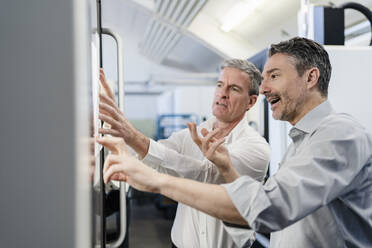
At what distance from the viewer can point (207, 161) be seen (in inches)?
56.0

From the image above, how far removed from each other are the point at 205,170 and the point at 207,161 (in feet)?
0.16

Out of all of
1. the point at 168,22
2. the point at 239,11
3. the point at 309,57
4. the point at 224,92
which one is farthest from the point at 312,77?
the point at 168,22

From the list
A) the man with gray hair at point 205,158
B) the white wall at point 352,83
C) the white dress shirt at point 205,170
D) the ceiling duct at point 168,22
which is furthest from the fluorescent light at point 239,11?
the white dress shirt at point 205,170

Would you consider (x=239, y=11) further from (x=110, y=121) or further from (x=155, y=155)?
(x=110, y=121)

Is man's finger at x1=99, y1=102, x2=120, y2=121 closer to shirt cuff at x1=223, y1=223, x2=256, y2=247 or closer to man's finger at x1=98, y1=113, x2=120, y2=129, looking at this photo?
man's finger at x1=98, y1=113, x2=120, y2=129

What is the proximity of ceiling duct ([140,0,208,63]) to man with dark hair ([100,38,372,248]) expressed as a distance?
314 cm

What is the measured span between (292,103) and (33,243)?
967 mm

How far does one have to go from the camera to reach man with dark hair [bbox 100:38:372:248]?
0.76 metres

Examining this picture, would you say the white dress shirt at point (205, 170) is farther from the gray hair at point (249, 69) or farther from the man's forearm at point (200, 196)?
the man's forearm at point (200, 196)

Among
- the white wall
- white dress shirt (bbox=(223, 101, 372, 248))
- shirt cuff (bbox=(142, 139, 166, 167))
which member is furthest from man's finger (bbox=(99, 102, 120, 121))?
the white wall

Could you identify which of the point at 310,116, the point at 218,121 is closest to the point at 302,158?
the point at 310,116

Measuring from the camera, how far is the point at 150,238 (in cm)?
436

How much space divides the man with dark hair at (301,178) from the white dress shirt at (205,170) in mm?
263

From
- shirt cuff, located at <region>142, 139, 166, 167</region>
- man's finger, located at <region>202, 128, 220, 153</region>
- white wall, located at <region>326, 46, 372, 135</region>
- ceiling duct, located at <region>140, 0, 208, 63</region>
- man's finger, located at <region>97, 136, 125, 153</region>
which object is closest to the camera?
man's finger, located at <region>97, 136, 125, 153</region>
